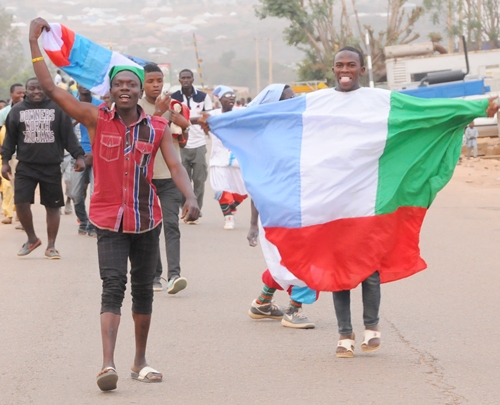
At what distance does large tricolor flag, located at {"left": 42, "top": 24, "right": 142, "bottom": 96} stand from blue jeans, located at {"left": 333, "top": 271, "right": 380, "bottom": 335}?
2218 millimetres

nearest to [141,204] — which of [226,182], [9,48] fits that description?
[226,182]

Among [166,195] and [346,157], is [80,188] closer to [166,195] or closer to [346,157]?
[166,195]

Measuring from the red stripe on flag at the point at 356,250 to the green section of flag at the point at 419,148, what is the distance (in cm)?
11

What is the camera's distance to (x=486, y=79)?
37125 millimetres

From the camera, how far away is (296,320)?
25.9 ft

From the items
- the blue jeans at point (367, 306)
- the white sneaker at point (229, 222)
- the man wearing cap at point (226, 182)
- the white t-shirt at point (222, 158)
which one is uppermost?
the blue jeans at point (367, 306)

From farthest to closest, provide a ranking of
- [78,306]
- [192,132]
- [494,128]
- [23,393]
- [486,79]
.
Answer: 1. [486,79]
2. [494,128]
3. [192,132]
4. [78,306]
5. [23,393]

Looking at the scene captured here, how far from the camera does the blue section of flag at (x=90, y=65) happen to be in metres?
7.75

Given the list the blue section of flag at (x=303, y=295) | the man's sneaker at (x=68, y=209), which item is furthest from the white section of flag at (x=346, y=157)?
the man's sneaker at (x=68, y=209)

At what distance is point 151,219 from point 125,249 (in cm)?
23

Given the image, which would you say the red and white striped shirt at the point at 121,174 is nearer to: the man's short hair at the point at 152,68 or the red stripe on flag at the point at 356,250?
the red stripe on flag at the point at 356,250

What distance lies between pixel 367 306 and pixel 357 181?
2.67ft

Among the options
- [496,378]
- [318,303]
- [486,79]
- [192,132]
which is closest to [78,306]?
[318,303]

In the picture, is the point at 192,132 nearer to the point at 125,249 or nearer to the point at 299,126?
the point at 299,126
